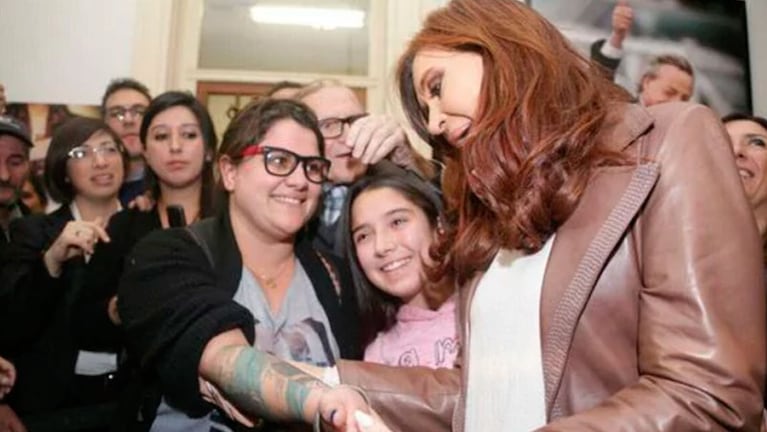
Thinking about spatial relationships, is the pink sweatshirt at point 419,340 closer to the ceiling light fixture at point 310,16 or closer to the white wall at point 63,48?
the white wall at point 63,48

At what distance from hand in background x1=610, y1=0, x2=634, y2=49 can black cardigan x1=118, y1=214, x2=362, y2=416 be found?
1.89 m

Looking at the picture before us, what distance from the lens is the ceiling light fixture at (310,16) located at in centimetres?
281

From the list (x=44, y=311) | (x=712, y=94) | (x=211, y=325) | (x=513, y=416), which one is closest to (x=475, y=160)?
(x=513, y=416)

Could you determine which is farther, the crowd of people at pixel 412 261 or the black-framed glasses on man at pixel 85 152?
the black-framed glasses on man at pixel 85 152

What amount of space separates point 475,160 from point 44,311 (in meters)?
1.27

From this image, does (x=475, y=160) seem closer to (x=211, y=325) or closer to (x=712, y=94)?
(x=211, y=325)

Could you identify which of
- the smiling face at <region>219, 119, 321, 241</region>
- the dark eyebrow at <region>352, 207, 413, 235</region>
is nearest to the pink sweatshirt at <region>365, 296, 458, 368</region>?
the dark eyebrow at <region>352, 207, 413, 235</region>

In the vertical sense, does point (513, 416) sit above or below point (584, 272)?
below

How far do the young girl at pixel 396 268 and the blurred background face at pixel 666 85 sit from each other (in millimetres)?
1508

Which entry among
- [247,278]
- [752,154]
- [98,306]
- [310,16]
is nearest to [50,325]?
[98,306]

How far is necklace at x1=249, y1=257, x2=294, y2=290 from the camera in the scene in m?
1.35

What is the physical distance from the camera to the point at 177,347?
109 centimetres

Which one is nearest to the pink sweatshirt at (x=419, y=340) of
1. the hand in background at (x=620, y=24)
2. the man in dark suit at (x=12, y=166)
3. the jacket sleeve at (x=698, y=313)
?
the jacket sleeve at (x=698, y=313)

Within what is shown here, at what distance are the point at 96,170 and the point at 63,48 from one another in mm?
755
